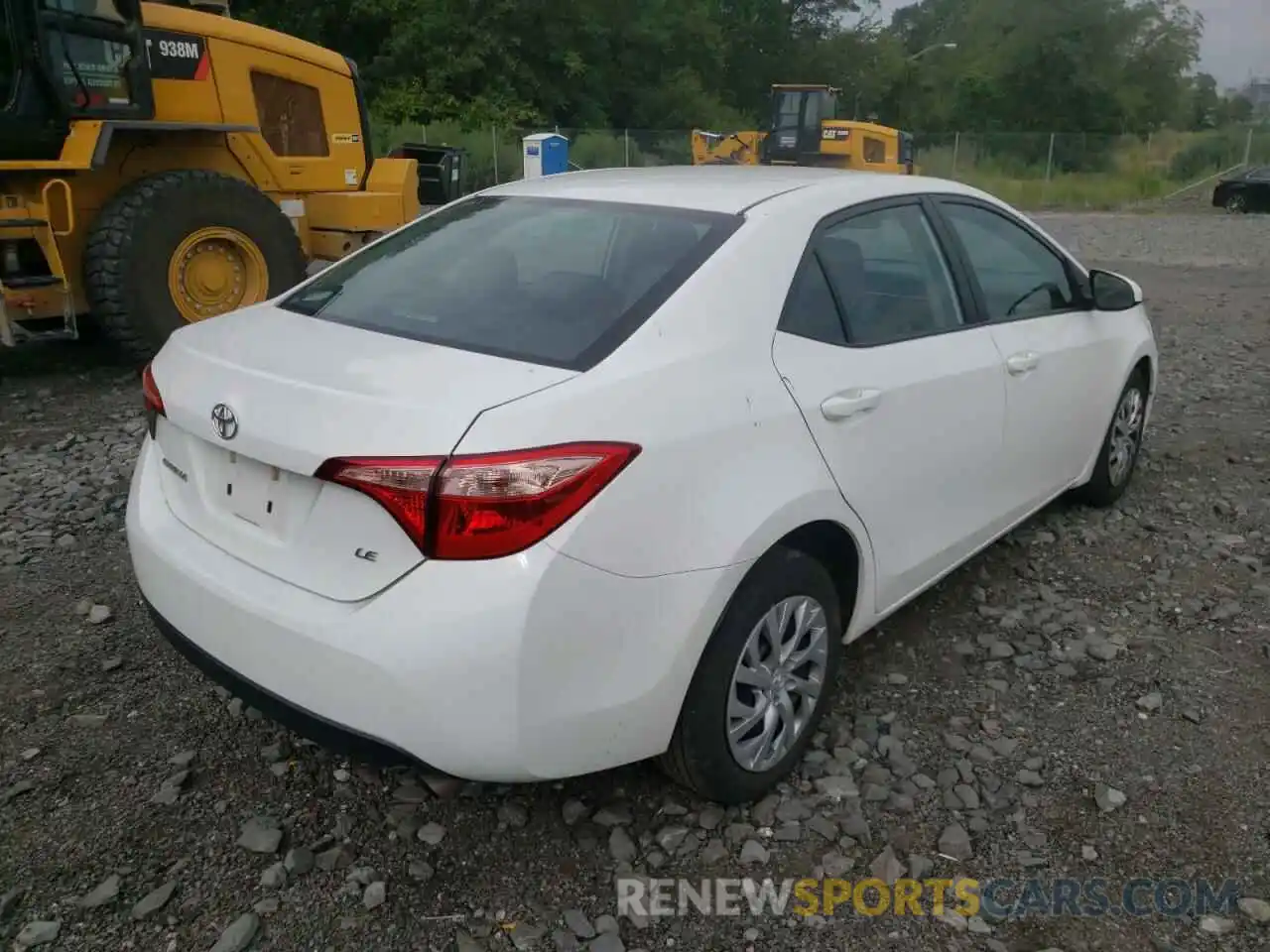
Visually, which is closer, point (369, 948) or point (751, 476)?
point (369, 948)

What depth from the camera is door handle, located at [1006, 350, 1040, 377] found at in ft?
11.7

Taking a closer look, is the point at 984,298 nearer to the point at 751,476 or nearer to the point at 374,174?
the point at 751,476

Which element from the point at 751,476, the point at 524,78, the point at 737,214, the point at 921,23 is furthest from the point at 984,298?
the point at 921,23

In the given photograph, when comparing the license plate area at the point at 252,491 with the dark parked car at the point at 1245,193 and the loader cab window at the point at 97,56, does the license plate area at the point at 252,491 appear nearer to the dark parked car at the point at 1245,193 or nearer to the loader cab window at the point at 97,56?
the loader cab window at the point at 97,56

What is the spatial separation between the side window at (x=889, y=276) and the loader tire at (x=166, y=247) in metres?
5.02

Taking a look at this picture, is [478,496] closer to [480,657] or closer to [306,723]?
[480,657]

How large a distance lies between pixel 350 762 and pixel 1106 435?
133 inches

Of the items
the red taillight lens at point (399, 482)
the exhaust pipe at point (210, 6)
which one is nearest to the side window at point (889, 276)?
the red taillight lens at point (399, 482)

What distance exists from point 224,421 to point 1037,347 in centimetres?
273

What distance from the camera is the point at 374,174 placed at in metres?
8.98

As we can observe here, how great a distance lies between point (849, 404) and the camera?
2.77 m

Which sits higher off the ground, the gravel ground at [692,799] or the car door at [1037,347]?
the car door at [1037,347]

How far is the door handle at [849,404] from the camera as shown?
271 cm

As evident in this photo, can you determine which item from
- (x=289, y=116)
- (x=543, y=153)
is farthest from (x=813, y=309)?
(x=543, y=153)
